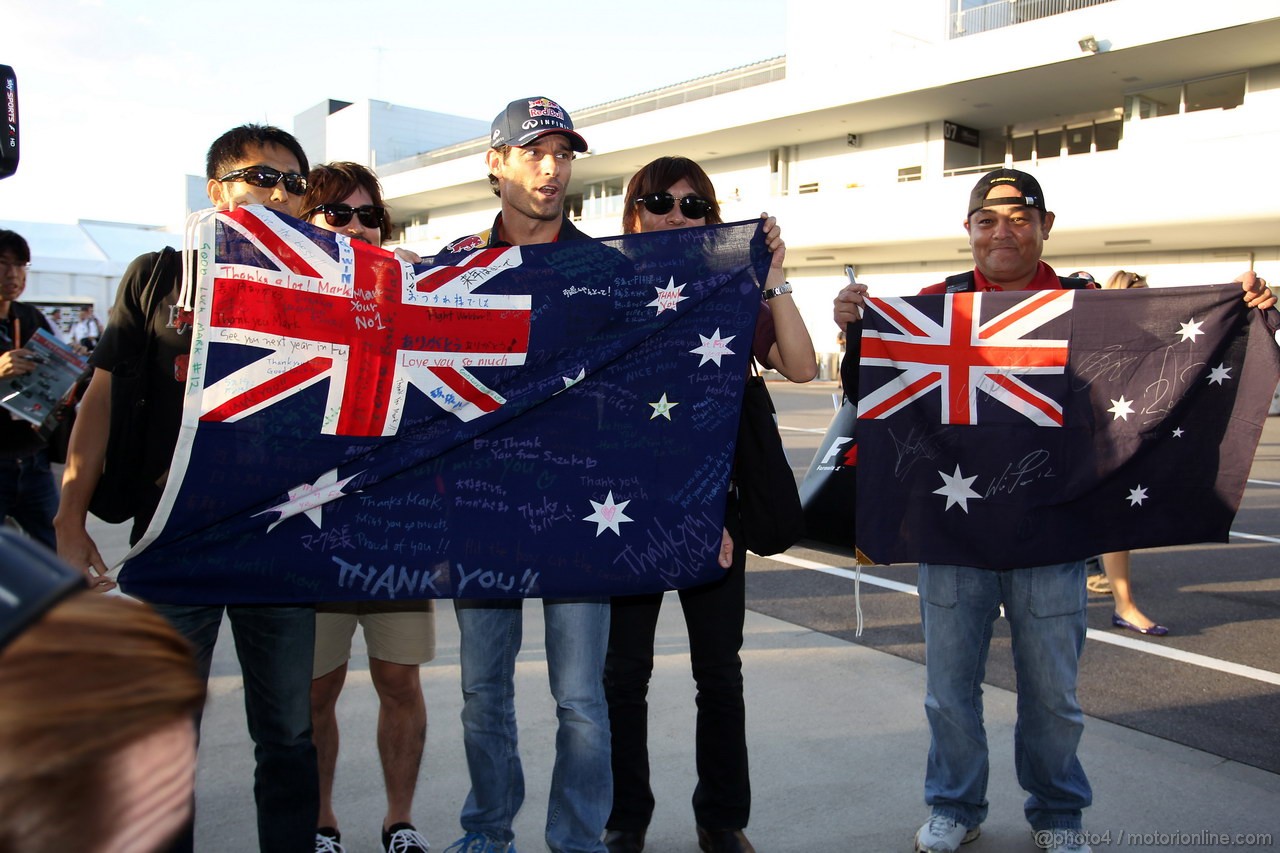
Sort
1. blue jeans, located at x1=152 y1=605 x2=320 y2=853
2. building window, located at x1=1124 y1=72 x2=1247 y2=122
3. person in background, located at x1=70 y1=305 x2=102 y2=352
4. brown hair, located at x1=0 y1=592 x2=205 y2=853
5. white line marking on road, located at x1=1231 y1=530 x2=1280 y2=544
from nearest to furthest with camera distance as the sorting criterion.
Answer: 1. brown hair, located at x1=0 y1=592 x2=205 y2=853
2. blue jeans, located at x1=152 y1=605 x2=320 y2=853
3. white line marking on road, located at x1=1231 y1=530 x2=1280 y2=544
4. person in background, located at x1=70 y1=305 x2=102 y2=352
5. building window, located at x1=1124 y1=72 x2=1247 y2=122

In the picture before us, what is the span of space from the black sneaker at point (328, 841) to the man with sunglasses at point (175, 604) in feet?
1.21

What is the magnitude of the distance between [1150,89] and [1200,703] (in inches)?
1144

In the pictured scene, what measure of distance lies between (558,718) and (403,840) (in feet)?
2.24

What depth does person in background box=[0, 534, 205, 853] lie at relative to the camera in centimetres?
71

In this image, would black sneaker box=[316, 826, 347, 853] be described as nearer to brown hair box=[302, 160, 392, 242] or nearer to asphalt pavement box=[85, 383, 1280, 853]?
asphalt pavement box=[85, 383, 1280, 853]

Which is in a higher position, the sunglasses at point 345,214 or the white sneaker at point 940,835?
the sunglasses at point 345,214

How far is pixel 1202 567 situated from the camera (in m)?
6.92

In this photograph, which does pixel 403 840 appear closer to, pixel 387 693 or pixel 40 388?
pixel 387 693

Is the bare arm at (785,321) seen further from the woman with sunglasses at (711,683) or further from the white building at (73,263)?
the white building at (73,263)

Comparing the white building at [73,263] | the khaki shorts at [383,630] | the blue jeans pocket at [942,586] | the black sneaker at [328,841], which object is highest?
the white building at [73,263]

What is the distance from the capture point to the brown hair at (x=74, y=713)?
28.0 inches

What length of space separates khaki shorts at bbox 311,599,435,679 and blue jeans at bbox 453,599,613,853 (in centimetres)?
25

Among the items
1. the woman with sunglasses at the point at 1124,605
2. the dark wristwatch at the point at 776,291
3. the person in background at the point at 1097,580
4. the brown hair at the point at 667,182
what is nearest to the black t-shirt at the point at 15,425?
the brown hair at the point at 667,182

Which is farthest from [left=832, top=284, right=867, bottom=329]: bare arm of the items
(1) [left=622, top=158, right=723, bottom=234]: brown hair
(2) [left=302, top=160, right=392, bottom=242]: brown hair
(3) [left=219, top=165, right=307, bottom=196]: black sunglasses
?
(3) [left=219, top=165, right=307, bottom=196]: black sunglasses
